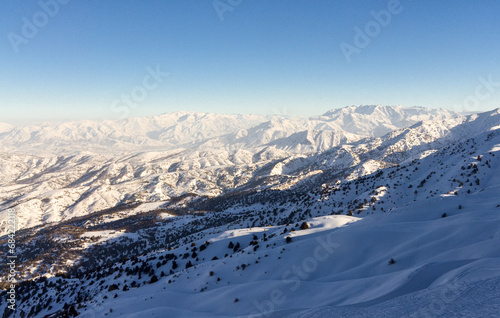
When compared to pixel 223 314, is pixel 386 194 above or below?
below

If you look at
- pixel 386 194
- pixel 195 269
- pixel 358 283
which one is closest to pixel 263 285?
pixel 358 283

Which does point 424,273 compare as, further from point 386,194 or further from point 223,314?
point 386,194

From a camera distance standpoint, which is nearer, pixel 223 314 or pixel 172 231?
pixel 223 314

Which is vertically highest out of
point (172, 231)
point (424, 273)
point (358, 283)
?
point (424, 273)

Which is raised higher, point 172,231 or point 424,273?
point 424,273

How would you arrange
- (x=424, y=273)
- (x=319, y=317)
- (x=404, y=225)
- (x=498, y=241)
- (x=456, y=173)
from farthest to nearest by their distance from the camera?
(x=456, y=173) → (x=404, y=225) → (x=498, y=241) → (x=424, y=273) → (x=319, y=317)

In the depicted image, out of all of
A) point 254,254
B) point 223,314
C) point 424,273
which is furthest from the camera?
point 254,254

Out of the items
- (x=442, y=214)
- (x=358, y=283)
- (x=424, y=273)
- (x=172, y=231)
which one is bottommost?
(x=172, y=231)

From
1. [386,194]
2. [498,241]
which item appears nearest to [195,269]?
[498,241]

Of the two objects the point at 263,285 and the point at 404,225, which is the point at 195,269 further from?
the point at 404,225
